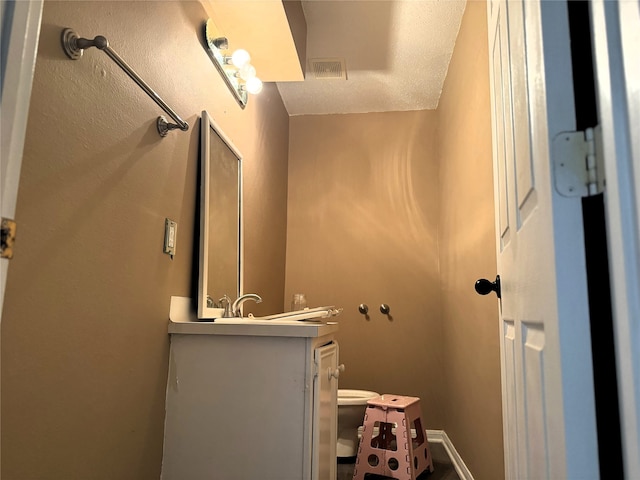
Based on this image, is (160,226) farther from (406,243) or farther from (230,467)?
(406,243)

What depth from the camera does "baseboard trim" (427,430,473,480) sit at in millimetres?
2455

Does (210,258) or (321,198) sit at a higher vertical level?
(321,198)

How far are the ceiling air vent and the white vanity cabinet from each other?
193cm

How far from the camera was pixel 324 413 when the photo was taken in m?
1.71

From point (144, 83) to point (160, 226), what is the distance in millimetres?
462

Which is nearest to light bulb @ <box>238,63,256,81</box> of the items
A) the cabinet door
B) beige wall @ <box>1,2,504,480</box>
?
beige wall @ <box>1,2,504,480</box>

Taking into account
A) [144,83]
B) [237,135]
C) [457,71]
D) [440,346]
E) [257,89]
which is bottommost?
[440,346]

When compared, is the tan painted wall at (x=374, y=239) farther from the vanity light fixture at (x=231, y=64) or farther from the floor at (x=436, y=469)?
the vanity light fixture at (x=231, y=64)

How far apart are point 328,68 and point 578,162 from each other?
2577mm

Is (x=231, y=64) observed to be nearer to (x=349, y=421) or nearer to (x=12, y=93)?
(x=12, y=93)

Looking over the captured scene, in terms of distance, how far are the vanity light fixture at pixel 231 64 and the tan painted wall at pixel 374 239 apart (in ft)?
4.28

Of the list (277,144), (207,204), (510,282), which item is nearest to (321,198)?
(277,144)

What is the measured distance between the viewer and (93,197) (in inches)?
47.4

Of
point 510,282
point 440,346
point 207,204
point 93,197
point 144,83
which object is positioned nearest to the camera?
point 510,282
